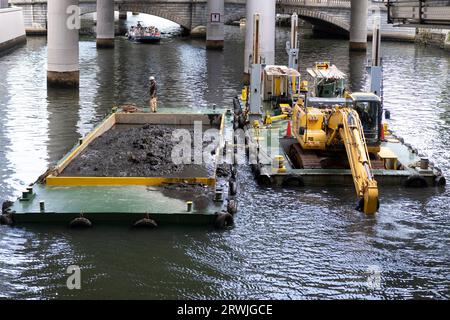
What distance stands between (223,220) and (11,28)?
57.0 metres

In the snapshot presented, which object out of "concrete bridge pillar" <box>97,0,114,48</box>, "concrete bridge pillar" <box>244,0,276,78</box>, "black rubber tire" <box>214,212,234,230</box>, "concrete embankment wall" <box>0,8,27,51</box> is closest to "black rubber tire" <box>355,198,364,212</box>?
"black rubber tire" <box>214,212,234,230</box>

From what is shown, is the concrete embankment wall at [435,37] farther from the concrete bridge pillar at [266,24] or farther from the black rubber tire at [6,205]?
the black rubber tire at [6,205]

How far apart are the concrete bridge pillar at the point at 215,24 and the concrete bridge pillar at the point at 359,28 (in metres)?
13.9

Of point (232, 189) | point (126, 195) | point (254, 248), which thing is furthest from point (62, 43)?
point (254, 248)

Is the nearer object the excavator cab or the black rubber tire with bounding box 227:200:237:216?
the black rubber tire with bounding box 227:200:237:216

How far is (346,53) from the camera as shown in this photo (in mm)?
76062

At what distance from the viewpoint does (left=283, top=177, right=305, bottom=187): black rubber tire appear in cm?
2457

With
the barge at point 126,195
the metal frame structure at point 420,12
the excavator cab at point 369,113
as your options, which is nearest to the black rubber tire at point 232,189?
the barge at point 126,195

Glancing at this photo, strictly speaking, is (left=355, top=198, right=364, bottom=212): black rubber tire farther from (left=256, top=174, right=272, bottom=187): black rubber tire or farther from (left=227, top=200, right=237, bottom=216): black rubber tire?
(left=256, top=174, right=272, bottom=187): black rubber tire

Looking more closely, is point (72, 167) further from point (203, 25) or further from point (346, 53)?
point (203, 25)

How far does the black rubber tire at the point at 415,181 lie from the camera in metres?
24.7

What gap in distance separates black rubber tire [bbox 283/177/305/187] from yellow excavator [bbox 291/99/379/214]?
1.53 meters
